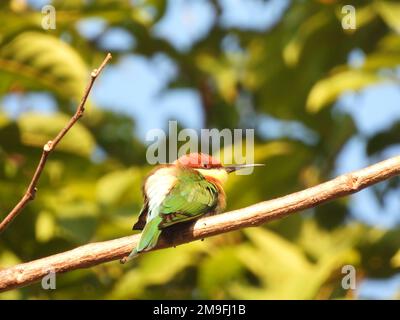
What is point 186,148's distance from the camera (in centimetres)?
468

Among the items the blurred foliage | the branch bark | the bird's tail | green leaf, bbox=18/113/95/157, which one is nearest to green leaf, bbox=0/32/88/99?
the blurred foliage

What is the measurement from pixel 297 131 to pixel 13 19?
211cm

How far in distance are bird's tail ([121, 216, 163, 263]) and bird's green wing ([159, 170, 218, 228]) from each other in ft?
0.08

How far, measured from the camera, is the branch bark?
8.24 feet

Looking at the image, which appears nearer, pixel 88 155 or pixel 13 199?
pixel 13 199

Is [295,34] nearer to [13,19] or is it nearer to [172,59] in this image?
[172,59]

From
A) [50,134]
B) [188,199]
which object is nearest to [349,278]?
[188,199]

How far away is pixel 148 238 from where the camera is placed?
2.67m

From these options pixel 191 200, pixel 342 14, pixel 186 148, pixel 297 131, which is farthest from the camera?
pixel 297 131

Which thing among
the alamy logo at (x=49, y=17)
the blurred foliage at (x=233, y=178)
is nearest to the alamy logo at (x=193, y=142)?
the blurred foliage at (x=233, y=178)

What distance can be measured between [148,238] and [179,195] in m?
0.38

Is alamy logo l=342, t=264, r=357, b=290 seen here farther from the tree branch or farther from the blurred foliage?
the tree branch

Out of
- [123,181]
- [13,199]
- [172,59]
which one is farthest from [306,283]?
[172,59]

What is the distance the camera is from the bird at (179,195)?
9.20ft
